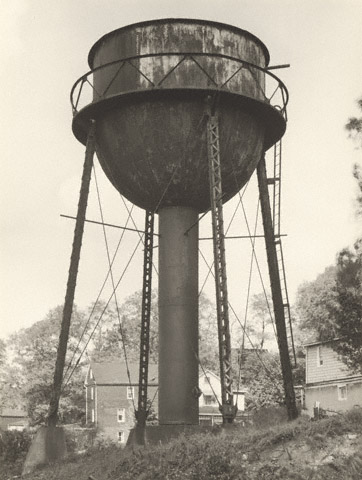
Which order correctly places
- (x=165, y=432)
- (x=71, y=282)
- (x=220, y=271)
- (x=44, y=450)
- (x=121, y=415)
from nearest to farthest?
(x=220, y=271) → (x=165, y=432) → (x=44, y=450) → (x=71, y=282) → (x=121, y=415)

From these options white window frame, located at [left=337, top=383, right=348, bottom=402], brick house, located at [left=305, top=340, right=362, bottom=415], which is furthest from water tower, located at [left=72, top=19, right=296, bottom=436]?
white window frame, located at [left=337, top=383, right=348, bottom=402]

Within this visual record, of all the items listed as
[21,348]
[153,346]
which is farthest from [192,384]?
[153,346]

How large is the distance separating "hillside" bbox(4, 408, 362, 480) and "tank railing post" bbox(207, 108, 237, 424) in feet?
3.19

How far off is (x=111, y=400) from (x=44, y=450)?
3717cm

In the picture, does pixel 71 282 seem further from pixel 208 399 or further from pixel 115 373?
pixel 115 373

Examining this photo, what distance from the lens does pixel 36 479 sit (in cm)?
1419

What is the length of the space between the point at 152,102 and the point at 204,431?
6.65 m

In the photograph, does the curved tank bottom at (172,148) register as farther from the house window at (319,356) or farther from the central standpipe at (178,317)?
the house window at (319,356)

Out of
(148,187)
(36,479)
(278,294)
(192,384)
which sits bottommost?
(36,479)

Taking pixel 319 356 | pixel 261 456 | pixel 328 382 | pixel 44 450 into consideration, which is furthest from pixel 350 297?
pixel 319 356

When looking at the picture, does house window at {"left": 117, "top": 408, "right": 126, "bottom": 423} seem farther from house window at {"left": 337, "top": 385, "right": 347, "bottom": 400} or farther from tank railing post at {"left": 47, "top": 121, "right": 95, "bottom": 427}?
tank railing post at {"left": 47, "top": 121, "right": 95, "bottom": 427}

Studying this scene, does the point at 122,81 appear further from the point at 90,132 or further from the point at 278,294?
the point at 278,294

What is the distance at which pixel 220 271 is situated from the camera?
14.3 metres

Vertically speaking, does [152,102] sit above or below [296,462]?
above
